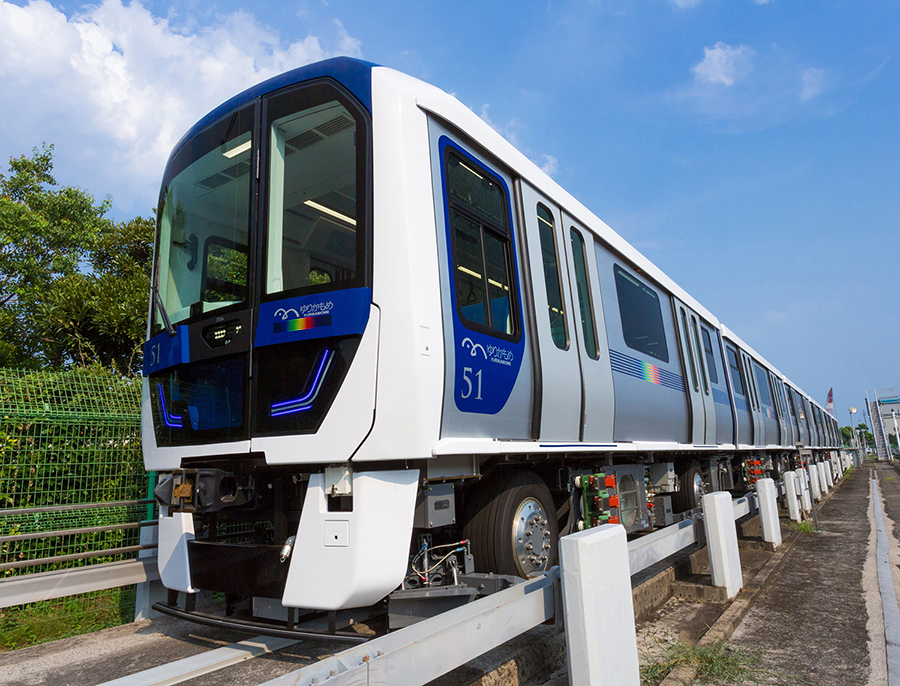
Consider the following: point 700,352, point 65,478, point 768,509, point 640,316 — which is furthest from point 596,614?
point 700,352

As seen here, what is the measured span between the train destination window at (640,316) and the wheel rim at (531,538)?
2104mm

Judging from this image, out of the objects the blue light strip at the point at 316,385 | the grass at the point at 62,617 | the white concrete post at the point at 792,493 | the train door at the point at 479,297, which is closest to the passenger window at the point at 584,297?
the train door at the point at 479,297

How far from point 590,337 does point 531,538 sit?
5.48 ft

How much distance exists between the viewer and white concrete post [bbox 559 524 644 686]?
262 cm

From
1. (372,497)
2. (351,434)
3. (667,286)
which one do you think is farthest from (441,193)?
(667,286)

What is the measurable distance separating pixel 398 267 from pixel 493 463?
1379 mm

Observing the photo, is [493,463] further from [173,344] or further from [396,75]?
[396,75]

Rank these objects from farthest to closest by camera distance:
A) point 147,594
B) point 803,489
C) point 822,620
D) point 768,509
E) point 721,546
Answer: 1. point 803,489
2. point 768,509
3. point 721,546
4. point 822,620
5. point 147,594

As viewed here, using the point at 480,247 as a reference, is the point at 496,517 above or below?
below

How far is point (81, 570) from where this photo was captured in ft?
13.3

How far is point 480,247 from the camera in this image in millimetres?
3619

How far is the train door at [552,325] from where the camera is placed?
153 inches

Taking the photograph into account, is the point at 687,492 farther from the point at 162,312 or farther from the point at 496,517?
the point at 162,312

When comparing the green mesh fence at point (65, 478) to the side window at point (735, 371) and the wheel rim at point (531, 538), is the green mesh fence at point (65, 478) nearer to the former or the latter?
the wheel rim at point (531, 538)
